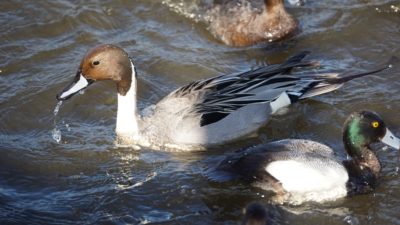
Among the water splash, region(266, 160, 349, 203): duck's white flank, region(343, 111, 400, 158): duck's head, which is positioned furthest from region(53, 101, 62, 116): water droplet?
region(343, 111, 400, 158): duck's head

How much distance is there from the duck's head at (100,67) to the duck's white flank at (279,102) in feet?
4.59

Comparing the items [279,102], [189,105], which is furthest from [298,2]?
[189,105]

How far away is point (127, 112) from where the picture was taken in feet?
23.9

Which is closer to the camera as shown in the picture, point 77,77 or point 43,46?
point 77,77

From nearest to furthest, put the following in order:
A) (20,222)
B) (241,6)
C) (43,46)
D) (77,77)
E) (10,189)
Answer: (20,222)
(10,189)
(77,77)
(43,46)
(241,6)

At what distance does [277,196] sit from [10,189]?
82.5 inches

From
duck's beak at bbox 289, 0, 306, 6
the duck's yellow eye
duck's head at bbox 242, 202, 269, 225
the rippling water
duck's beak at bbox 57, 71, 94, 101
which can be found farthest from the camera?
duck's beak at bbox 289, 0, 306, 6

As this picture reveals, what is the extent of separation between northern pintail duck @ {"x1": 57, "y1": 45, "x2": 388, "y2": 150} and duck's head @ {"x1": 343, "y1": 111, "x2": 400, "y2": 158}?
4.07ft

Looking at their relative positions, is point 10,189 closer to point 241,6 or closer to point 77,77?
point 77,77

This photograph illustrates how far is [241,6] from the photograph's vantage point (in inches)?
371

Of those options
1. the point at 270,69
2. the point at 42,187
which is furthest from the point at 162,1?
the point at 42,187

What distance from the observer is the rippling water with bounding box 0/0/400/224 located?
608 cm

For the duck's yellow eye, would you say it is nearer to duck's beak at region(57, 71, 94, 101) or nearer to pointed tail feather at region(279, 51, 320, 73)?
pointed tail feather at region(279, 51, 320, 73)

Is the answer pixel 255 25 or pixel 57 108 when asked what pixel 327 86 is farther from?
pixel 57 108
